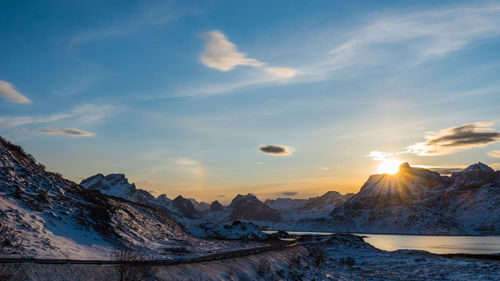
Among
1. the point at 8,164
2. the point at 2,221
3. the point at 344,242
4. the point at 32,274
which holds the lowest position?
the point at 344,242

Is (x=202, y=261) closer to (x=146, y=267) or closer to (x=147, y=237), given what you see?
(x=146, y=267)

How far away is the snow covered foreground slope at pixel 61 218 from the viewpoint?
35094 millimetres

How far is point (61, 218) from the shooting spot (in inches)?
1689

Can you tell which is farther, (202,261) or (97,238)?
(97,238)

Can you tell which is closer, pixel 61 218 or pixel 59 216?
pixel 61 218

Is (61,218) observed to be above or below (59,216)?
below

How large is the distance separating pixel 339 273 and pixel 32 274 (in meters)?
46.7

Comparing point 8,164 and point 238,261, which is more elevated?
point 8,164

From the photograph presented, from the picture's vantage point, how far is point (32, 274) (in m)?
23.3

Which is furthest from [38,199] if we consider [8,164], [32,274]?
[32,274]

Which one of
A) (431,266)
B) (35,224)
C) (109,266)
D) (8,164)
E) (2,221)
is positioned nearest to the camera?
(109,266)

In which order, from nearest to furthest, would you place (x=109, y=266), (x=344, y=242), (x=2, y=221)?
(x=109, y=266) < (x=2, y=221) < (x=344, y=242)

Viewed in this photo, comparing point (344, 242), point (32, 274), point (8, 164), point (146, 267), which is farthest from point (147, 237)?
point (344, 242)

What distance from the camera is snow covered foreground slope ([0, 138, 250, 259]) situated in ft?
115
